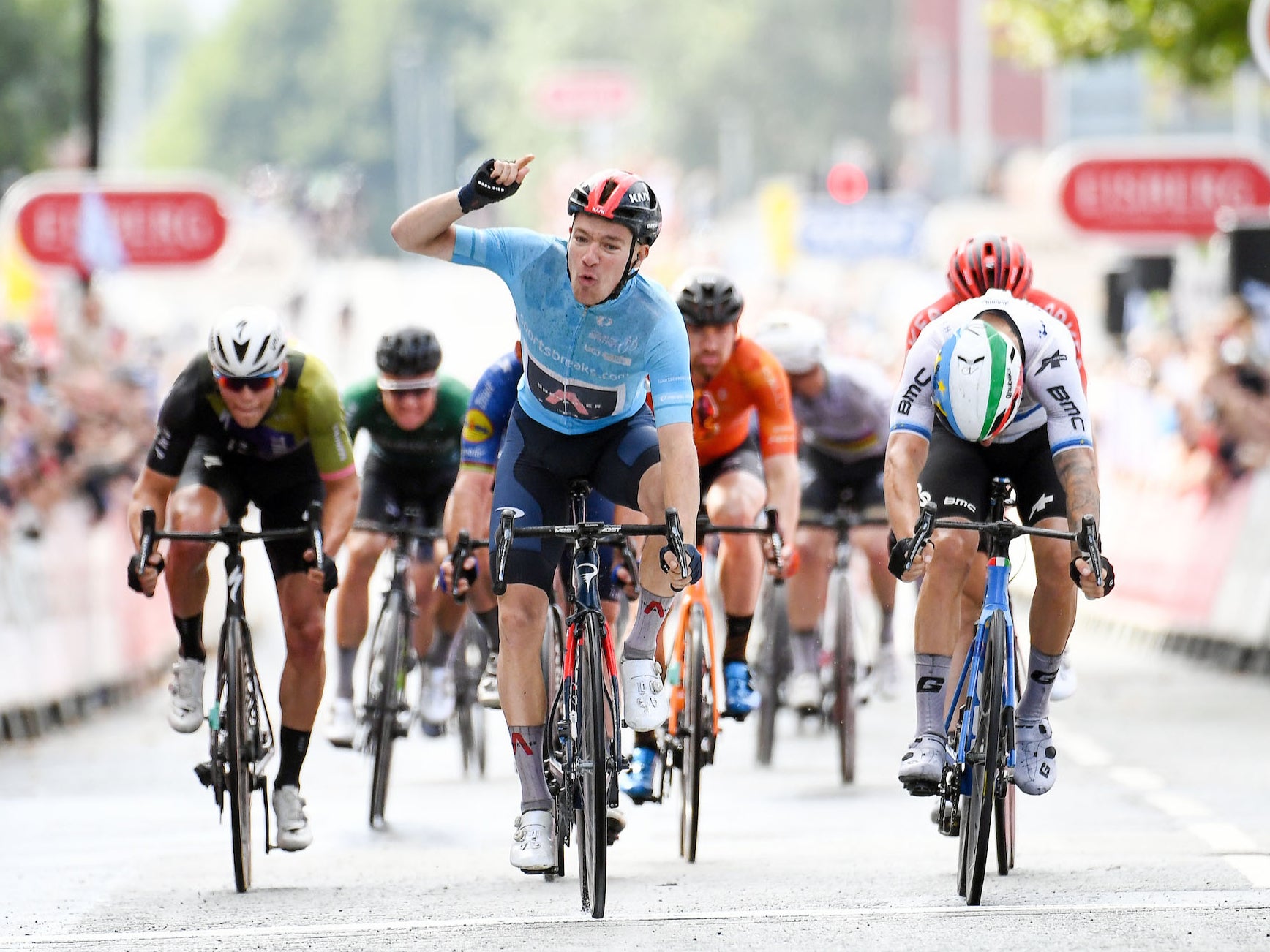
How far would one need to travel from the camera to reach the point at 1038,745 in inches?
340

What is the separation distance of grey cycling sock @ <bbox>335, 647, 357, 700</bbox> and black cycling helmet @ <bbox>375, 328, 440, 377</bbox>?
4.68 feet

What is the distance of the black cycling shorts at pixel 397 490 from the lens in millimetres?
12016

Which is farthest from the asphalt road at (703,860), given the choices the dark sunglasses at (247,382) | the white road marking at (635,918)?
the dark sunglasses at (247,382)

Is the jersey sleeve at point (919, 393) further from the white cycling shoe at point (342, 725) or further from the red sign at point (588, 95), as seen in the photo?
the red sign at point (588, 95)

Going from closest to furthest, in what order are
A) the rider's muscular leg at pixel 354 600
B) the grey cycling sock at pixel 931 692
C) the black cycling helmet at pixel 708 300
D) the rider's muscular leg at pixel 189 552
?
the grey cycling sock at pixel 931 692 < the rider's muscular leg at pixel 189 552 < the black cycling helmet at pixel 708 300 < the rider's muscular leg at pixel 354 600

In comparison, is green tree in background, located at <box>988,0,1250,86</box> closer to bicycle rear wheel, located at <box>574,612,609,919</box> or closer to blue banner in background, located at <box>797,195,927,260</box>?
blue banner in background, located at <box>797,195,927,260</box>

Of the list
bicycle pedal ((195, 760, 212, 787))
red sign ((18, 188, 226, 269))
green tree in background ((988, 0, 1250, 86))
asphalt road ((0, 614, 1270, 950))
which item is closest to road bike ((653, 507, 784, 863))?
asphalt road ((0, 614, 1270, 950))

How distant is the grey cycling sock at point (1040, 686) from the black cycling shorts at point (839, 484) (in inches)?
176

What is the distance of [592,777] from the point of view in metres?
7.82

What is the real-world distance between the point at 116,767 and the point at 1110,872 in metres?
6.67

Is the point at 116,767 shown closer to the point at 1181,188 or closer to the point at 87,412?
the point at 87,412

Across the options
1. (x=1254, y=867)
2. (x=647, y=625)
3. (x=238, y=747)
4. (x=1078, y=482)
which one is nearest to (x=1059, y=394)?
(x=1078, y=482)

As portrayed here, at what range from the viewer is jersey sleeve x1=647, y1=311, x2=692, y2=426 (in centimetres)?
805

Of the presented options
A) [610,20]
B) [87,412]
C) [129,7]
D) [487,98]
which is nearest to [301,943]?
[87,412]
